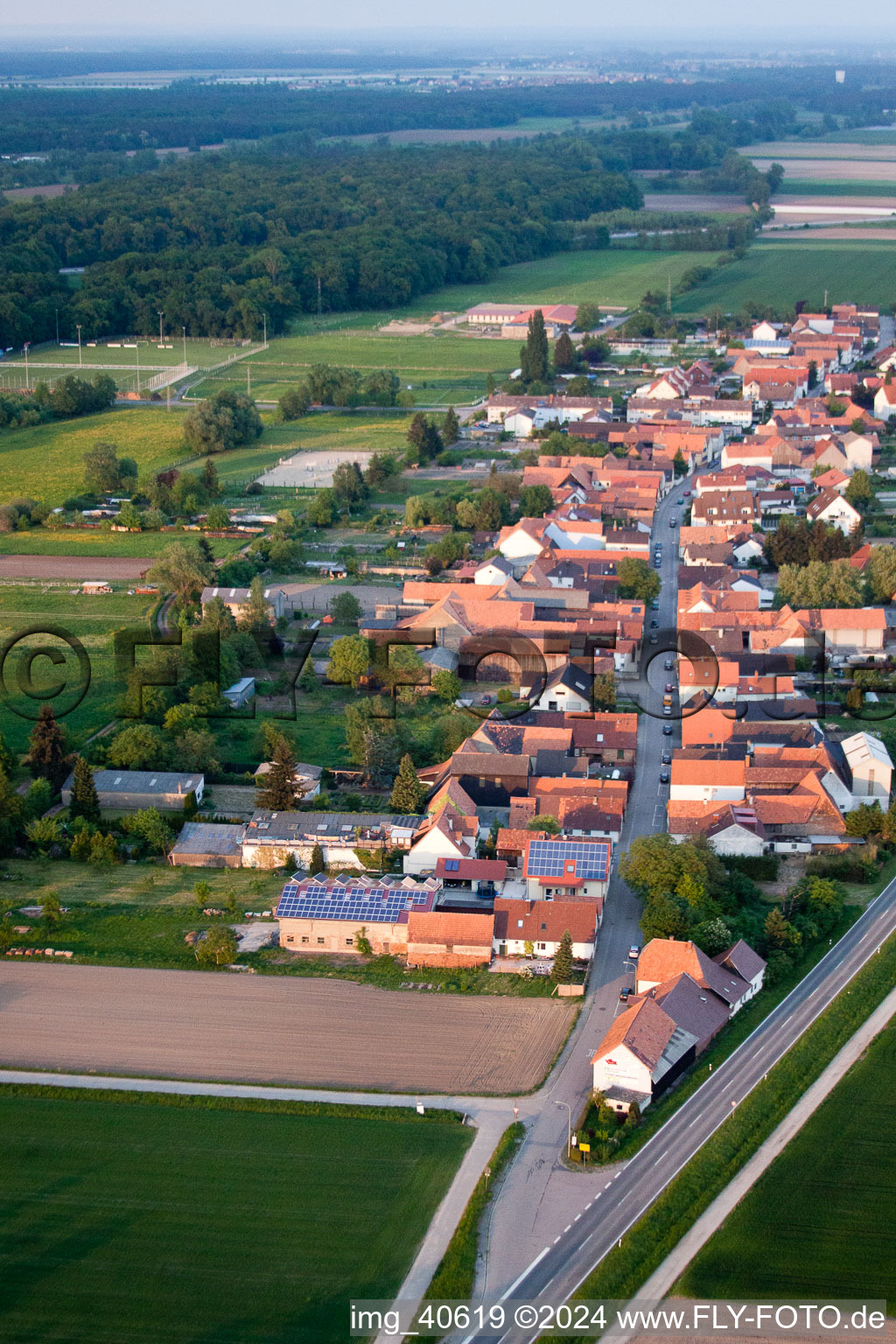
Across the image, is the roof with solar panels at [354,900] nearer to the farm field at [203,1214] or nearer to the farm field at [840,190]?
the farm field at [203,1214]

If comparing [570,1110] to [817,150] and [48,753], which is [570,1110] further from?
[817,150]

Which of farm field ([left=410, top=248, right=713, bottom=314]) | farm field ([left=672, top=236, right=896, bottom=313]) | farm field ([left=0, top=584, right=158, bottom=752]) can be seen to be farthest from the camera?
farm field ([left=410, top=248, right=713, bottom=314])

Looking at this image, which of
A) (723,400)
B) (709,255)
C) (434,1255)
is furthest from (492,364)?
(434,1255)

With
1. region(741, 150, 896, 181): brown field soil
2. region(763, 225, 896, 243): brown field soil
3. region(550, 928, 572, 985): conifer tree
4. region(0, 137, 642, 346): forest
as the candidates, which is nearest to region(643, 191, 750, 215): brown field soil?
region(0, 137, 642, 346): forest

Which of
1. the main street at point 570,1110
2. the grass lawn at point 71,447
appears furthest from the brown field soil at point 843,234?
the main street at point 570,1110

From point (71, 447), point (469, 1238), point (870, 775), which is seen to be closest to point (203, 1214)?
point (469, 1238)

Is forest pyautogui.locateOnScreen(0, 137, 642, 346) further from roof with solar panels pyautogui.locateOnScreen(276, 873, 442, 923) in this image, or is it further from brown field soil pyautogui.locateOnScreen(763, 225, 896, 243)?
roof with solar panels pyautogui.locateOnScreen(276, 873, 442, 923)
